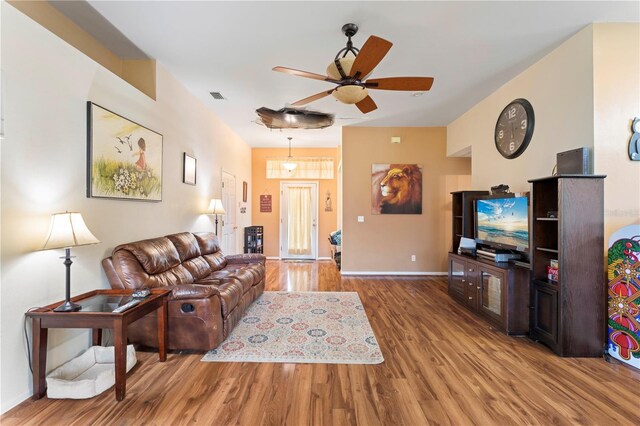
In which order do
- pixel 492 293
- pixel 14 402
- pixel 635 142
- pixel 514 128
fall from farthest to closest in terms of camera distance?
pixel 514 128
pixel 492 293
pixel 635 142
pixel 14 402

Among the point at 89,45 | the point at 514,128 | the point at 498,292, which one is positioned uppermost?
the point at 89,45

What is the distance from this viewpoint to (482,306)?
11.0ft

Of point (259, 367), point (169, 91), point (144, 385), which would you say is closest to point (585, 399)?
point (259, 367)

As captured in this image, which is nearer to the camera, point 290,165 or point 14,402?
point 14,402

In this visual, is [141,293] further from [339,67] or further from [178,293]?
[339,67]

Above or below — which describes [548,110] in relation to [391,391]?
above

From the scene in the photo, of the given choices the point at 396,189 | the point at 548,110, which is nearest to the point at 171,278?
the point at 396,189

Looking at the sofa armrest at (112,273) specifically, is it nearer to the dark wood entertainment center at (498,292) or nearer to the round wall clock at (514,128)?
the dark wood entertainment center at (498,292)

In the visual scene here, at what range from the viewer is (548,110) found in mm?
3037

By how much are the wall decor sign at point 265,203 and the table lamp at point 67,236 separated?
5.72 m

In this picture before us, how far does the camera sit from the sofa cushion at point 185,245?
3334 millimetres

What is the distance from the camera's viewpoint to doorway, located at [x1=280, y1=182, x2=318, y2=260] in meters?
7.65

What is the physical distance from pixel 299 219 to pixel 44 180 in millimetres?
5862

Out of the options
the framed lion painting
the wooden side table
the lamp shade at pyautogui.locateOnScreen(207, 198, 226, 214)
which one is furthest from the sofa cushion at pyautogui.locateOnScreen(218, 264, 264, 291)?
the framed lion painting
